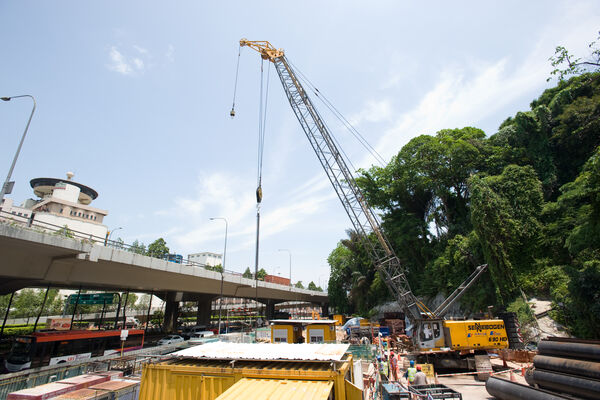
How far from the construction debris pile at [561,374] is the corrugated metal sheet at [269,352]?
757 cm

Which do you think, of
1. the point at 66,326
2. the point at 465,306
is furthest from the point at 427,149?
the point at 66,326

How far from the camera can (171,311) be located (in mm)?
48062

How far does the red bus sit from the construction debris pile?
26771 millimetres

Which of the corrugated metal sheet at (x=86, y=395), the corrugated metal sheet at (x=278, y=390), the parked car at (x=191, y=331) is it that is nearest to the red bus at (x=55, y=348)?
the corrugated metal sheet at (x=86, y=395)

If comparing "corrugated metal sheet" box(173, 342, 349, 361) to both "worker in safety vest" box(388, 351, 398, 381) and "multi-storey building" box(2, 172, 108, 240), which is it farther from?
"multi-storey building" box(2, 172, 108, 240)

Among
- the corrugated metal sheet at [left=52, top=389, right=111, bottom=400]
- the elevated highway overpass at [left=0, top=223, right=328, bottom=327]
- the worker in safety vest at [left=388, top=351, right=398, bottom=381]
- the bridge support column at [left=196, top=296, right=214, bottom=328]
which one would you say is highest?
the elevated highway overpass at [left=0, top=223, right=328, bottom=327]

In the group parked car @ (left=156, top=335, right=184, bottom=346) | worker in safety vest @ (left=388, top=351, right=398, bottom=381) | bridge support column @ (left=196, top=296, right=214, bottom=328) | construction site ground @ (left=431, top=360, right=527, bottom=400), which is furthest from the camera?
bridge support column @ (left=196, top=296, right=214, bottom=328)

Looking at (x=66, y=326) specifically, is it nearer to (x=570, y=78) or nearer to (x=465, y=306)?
(x=465, y=306)

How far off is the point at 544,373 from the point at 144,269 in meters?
30.8

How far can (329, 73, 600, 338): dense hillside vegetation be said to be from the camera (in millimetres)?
21500

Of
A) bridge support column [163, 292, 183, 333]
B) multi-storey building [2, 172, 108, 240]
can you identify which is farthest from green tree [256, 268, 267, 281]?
multi-storey building [2, 172, 108, 240]

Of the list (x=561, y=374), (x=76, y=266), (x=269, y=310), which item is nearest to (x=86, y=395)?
(x=561, y=374)

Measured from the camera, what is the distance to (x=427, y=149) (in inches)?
1698

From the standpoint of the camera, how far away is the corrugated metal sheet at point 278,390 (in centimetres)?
599
